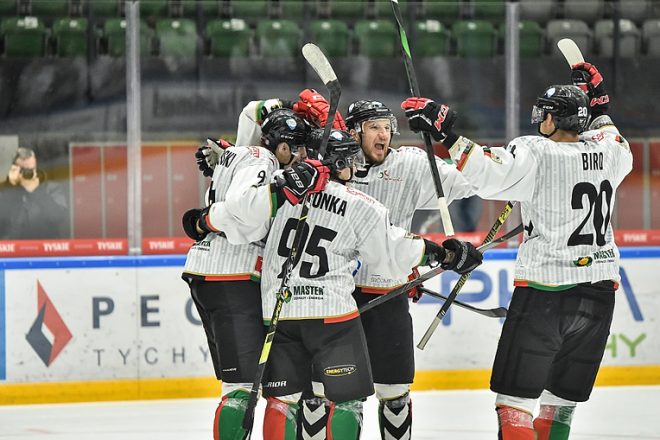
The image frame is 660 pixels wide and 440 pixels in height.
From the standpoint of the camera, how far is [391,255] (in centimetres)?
390

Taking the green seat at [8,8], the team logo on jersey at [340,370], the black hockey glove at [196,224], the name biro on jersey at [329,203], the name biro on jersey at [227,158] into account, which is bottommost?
the team logo on jersey at [340,370]

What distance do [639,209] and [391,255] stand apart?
9.88 ft

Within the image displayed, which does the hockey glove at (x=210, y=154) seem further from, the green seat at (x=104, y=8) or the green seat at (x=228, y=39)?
the green seat at (x=228, y=39)

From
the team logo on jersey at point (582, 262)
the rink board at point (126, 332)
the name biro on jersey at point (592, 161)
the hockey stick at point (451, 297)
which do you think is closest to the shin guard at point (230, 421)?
the hockey stick at point (451, 297)

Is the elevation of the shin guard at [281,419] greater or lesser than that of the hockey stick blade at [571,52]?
lesser

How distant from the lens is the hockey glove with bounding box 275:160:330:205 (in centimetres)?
366

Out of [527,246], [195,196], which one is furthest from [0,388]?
[527,246]

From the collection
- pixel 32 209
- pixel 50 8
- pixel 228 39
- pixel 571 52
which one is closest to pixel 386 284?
pixel 571 52

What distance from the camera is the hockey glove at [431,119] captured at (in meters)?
3.78

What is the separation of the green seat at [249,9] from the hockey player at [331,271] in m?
3.17

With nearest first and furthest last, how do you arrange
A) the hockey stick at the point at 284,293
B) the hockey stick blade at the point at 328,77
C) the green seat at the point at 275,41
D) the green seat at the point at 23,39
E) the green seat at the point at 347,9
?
the hockey stick at the point at 284,293
the hockey stick blade at the point at 328,77
the green seat at the point at 23,39
the green seat at the point at 275,41
the green seat at the point at 347,9

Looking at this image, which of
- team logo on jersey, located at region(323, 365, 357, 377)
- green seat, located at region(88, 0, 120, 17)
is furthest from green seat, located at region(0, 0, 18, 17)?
team logo on jersey, located at region(323, 365, 357, 377)

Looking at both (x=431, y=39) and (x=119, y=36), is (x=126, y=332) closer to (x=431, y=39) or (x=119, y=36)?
(x=119, y=36)

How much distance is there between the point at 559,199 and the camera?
12.8 ft
